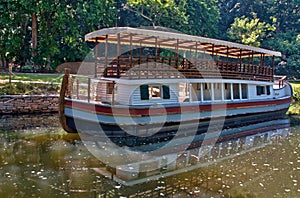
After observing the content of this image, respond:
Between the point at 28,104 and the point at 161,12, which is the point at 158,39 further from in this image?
the point at 161,12

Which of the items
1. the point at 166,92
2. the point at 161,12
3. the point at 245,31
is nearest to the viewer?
the point at 166,92

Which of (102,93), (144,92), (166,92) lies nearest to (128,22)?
(166,92)

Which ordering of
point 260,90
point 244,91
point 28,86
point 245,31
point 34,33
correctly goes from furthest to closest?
1. point 245,31
2. point 34,33
3. point 260,90
4. point 28,86
5. point 244,91

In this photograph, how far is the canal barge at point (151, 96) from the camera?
14.1 m

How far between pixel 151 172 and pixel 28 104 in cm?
1209

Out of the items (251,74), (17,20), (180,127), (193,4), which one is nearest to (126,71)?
(180,127)

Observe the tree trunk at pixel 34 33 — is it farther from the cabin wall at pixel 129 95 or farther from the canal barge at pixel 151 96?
the cabin wall at pixel 129 95

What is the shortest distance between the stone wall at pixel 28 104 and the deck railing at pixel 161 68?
18.5 ft

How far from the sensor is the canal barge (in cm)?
1406

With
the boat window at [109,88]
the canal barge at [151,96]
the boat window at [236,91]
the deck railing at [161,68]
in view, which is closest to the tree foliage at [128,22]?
the canal barge at [151,96]

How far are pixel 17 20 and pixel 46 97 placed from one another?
10.4 m

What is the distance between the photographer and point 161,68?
16.1 metres

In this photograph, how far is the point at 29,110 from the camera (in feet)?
65.2

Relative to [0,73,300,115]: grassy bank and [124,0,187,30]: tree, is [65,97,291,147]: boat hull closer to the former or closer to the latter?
[0,73,300,115]: grassy bank
